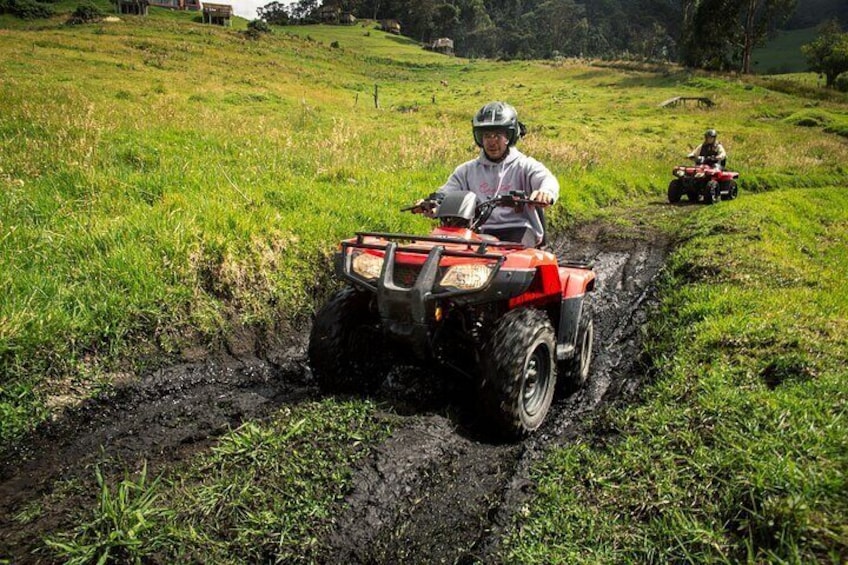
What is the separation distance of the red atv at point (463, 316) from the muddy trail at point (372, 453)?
0.87ft

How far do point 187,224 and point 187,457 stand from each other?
112 inches

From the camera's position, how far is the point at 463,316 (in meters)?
3.78

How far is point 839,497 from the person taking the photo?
7.54 ft

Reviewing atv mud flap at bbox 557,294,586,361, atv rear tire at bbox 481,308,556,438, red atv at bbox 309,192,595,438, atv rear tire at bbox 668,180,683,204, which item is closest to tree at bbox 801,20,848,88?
atv rear tire at bbox 668,180,683,204

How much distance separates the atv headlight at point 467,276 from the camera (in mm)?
3455

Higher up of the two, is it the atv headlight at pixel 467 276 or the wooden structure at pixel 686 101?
the wooden structure at pixel 686 101

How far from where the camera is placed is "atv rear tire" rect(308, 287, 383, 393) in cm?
389

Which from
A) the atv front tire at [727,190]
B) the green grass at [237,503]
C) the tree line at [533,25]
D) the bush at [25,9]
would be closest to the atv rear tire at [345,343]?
the green grass at [237,503]

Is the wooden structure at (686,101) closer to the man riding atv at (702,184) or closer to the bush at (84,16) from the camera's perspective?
the man riding atv at (702,184)

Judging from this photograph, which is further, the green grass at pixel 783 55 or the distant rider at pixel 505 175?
the green grass at pixel 783 55

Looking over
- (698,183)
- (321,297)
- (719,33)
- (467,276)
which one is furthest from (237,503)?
(719,33)

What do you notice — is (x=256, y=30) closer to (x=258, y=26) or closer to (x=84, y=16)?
(x=258, y=26)

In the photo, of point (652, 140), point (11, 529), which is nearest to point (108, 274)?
point (11, 529)

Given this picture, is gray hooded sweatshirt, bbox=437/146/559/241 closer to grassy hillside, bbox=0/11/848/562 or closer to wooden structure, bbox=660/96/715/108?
grassy hillside, bbox=0/11/848/562
